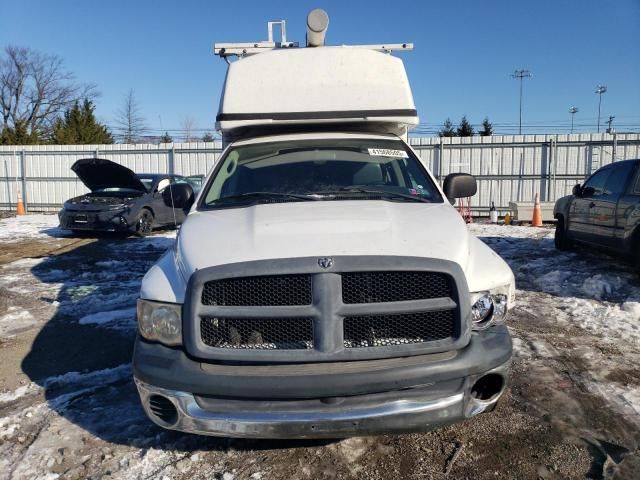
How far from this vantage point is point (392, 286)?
2.50 metres

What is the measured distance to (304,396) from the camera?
2350 mm

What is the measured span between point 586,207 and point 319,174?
6290 millimetres

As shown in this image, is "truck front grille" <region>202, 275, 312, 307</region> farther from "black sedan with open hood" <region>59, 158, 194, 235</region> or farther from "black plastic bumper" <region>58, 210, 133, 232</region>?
"black plastic bumper" <region>58, 210, 133, 232</region>

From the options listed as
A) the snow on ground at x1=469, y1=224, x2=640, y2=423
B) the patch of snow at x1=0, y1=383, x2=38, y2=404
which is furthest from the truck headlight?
the snow on ground at x1=469, y1=224, x2=640, y2=423

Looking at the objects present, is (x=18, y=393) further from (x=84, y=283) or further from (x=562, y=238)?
(x=562, y=238)

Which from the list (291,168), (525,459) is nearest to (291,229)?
(291,168)

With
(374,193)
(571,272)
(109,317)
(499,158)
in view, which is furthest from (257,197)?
(499,158)

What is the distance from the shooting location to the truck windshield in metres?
3.60

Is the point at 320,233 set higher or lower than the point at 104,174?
lower

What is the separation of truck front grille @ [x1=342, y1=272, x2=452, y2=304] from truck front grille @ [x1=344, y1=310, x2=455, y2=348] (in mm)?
94

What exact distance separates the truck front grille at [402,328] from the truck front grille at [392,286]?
94 millimetres

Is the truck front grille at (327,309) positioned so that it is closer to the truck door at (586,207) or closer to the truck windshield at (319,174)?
the truck windshield at (319,174)

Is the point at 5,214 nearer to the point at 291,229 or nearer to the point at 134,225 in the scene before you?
the point at 134,225

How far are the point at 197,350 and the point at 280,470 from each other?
869 mm
